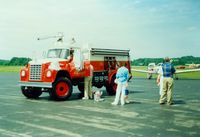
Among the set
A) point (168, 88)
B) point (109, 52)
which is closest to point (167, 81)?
point (168, 88)

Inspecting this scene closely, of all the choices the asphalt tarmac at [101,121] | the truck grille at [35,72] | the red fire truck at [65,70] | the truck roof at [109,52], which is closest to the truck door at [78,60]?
the red fire truck at [65,70]

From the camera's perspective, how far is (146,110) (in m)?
12.5

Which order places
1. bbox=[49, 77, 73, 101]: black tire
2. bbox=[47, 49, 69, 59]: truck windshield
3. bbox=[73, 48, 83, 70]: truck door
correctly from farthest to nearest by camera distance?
bbox=[47, 49, 69, 59]: truck windshield, bbox=[73, 48, 83, 70]: truck door, bbox=[49, 77, 73, 101]: black tire

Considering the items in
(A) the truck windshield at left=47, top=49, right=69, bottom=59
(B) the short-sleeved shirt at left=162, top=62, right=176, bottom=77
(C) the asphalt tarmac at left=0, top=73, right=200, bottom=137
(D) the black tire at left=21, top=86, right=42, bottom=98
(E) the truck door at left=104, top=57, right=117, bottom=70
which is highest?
(A) the truck windshield at left=47, top=49, right=69, bottom=59

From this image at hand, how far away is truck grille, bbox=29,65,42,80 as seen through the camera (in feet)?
54.0

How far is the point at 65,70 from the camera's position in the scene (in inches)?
660

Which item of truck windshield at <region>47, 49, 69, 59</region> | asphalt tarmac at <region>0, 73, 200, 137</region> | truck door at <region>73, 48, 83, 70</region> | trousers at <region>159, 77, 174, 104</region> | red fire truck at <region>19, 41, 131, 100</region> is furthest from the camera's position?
truck windshield at <region>47, 49, 69, 59</region>

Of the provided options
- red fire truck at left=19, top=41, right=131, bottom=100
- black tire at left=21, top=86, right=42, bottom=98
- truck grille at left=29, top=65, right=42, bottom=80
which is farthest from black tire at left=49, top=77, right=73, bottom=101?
black tire at left=21, top=86, right=42, bottom=98

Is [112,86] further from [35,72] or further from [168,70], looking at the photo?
[168,70]

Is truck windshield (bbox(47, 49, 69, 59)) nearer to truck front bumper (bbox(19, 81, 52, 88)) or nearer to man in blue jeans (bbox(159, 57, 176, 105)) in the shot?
truck front bumper (bbox(19, 81, 52, 88))

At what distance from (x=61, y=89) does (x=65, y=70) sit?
3.32ft

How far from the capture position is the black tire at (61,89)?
16.0 m

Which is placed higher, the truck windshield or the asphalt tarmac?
the truck windshield

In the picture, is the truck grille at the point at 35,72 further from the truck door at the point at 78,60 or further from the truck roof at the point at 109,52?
the truck roof at the point at 109,52
